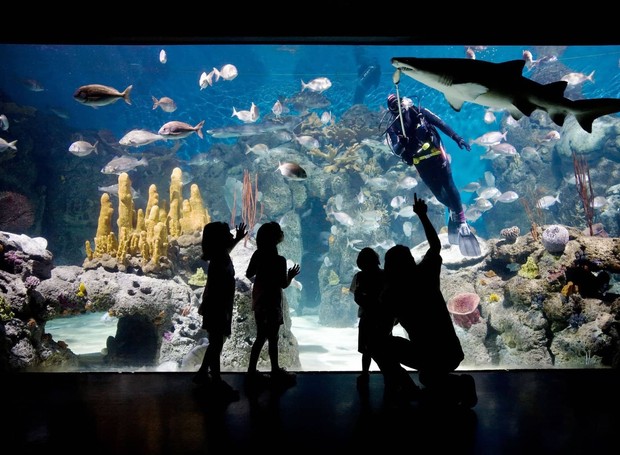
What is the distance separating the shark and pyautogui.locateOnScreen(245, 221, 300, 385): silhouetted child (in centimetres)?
158

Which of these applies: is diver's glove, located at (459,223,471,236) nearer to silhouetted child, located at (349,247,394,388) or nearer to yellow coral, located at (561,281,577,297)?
→ yellow coral, located at (561,281,577,297)

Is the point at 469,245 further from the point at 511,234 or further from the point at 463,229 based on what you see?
the point at 511,234

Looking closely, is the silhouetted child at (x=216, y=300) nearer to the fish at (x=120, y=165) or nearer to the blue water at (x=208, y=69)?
the fish at (x=120, y=165)

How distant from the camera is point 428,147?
590 centimetres

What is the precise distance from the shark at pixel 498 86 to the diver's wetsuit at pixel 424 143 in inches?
109

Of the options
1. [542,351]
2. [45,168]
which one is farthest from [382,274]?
[45,168]

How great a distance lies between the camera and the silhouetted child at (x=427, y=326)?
7.98 feet

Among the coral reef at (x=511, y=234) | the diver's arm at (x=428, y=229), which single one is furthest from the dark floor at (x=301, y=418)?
the coral reef at (x=511, y=234)

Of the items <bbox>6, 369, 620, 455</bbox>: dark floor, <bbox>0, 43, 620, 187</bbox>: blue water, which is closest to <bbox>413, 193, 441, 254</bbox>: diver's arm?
<bbox>6, 369, 620, 455</bbox>: dark floor

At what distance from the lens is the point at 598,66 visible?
24625 mm

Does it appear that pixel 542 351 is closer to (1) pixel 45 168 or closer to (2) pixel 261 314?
(2) pixel 261 314

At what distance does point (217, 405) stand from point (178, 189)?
18.4 feet

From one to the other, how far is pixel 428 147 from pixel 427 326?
408 cm
